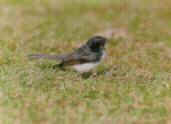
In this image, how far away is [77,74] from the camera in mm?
10250

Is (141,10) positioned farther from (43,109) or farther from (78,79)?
(43,109)

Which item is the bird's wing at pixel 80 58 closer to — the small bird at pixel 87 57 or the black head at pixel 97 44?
the small bird at pixel 87 57

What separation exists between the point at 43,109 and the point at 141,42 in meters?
6.63

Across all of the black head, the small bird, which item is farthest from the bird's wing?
the black head

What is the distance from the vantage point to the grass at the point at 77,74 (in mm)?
8180

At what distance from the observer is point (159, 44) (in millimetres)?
14156

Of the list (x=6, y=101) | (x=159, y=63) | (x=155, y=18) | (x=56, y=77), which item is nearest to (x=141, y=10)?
(x=155, y=18)

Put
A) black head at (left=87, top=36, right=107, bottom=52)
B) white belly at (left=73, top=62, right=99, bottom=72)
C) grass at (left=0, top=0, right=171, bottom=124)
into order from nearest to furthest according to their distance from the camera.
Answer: grass at (left=0, top=0, right=171, bottom=124) → white belly at (left=73, top=62, right=99, bottom=72) → black head at (left=87, top=36, right=107, bottom=52)

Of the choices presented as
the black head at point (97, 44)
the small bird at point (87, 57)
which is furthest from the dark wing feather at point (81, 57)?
the black head at point (97, 44)

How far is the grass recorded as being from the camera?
26.8ft

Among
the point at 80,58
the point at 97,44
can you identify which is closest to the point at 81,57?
the point at 80,58

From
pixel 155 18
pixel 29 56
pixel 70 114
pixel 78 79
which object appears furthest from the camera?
pixel 155 18

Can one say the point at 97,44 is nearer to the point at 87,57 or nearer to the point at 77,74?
the point at 87,57

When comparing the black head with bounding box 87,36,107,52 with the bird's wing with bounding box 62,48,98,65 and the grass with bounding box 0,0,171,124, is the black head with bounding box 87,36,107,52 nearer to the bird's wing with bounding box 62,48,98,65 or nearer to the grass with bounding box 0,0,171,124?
the bird's wing with bounding box 62,48,98,65
